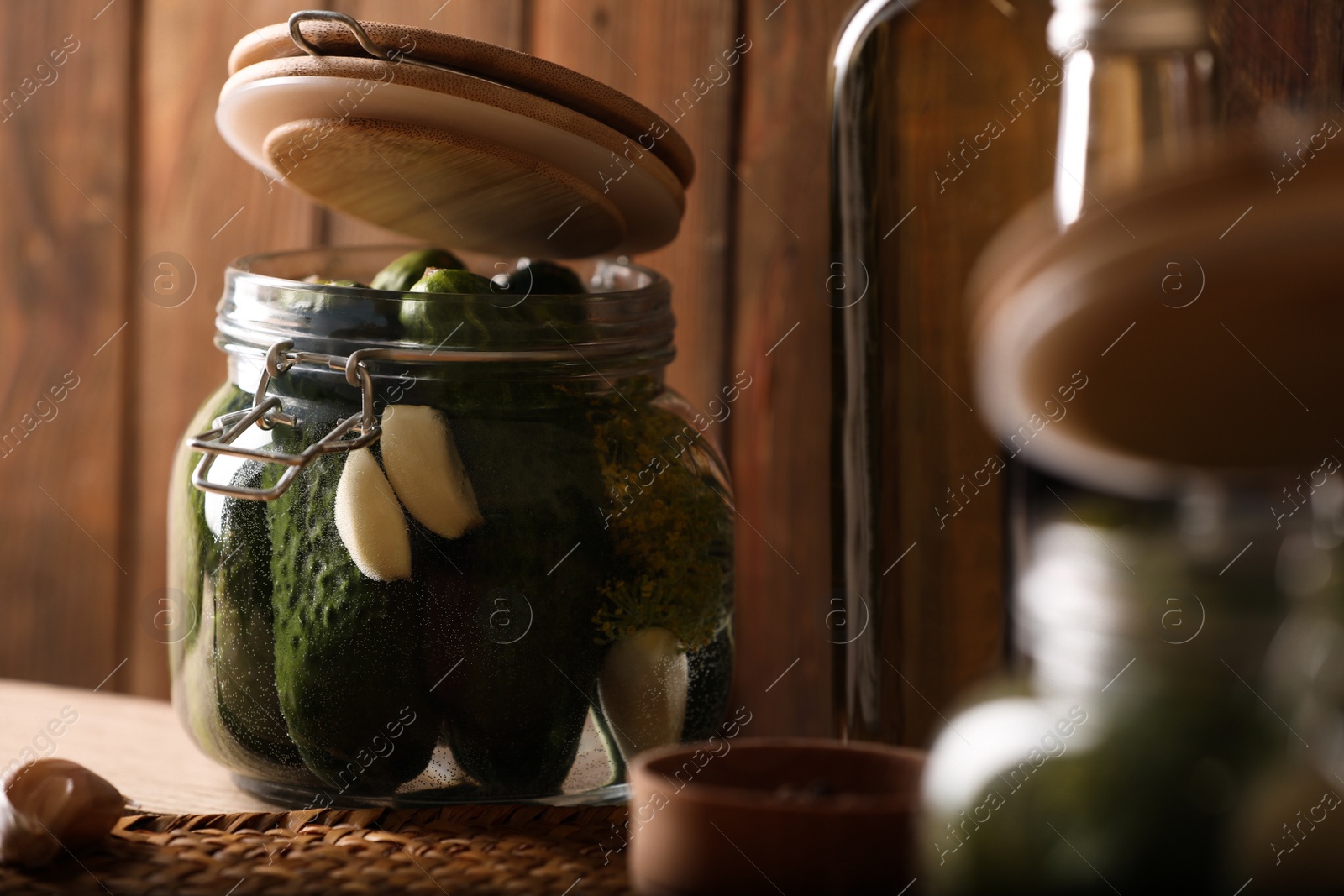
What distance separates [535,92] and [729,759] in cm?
28

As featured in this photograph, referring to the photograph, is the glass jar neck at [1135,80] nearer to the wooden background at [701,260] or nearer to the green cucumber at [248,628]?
the wooden background at [701,260]

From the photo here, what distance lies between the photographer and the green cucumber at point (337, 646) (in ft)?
1.62

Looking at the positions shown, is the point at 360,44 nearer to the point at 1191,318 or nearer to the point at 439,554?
the point at 439,554

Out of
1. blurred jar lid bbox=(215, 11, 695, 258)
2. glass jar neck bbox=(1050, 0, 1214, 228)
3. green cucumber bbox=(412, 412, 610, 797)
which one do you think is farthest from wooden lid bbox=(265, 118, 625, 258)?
glass jar neck bbox=(1050, 0, 1214, 228)

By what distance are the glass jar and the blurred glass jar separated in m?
0.20

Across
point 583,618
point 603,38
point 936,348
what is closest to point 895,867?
point 583,618

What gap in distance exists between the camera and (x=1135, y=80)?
54 cm

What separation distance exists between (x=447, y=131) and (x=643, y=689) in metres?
0.25

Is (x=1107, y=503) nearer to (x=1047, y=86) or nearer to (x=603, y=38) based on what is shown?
(x=1047, y=86)

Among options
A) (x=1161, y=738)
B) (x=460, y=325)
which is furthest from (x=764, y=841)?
(x=460, y=325)

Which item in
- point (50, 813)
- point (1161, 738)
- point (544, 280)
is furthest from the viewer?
point (544, 280)

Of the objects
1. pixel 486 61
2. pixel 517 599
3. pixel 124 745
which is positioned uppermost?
pixel 486 61

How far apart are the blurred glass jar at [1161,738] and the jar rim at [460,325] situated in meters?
0.25

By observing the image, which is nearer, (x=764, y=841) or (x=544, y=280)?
(x=764, y=841)
